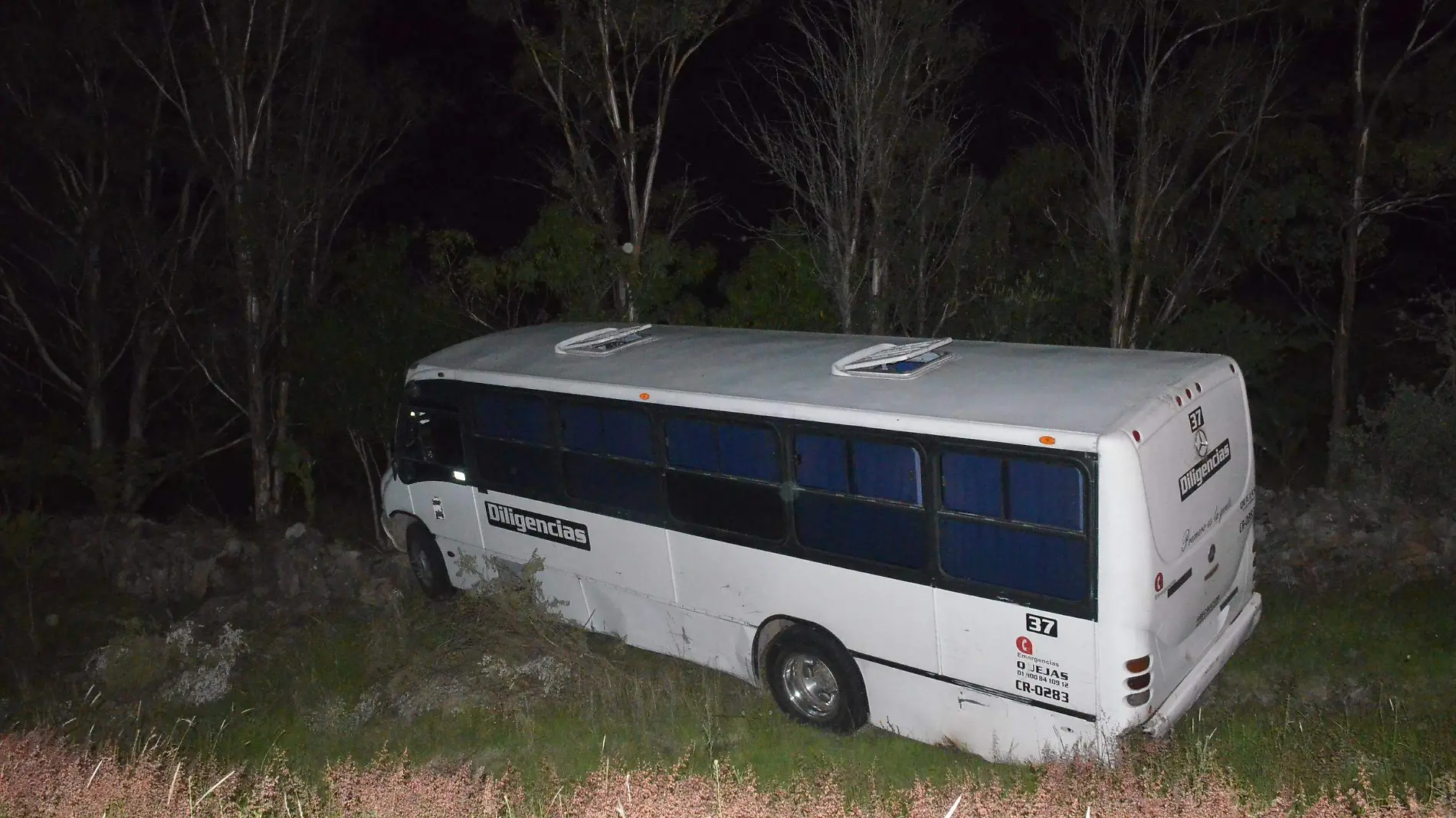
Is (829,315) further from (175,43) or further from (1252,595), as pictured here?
(175,43)

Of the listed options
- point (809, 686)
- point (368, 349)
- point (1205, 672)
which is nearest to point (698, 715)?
point (809, 686)

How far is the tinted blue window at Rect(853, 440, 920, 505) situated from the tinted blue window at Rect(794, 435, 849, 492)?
0.12 m

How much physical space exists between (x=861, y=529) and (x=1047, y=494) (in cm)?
134

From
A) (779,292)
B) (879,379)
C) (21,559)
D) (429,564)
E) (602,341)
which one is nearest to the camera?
(879,379)

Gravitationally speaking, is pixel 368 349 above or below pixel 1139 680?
above

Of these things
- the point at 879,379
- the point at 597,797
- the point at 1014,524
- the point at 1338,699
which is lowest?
the point at 1338,699

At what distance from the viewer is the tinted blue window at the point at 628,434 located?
8352mm

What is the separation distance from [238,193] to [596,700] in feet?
43.8

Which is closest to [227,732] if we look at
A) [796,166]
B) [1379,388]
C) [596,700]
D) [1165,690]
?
[596,700]

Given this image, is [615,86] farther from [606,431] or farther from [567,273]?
[606,431]

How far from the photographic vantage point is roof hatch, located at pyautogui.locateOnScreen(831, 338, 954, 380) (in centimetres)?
739

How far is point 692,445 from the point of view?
8.00 meters

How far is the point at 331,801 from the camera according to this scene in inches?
220

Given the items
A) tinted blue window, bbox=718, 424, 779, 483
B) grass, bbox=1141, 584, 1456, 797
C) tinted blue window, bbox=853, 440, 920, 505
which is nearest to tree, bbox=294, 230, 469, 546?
tinted blue window, bbox=718, 424, 779, 483
